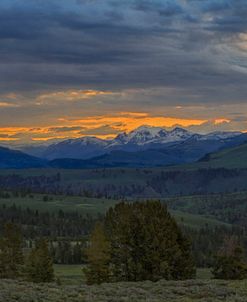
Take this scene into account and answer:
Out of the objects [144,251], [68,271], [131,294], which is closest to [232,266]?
[144,251]

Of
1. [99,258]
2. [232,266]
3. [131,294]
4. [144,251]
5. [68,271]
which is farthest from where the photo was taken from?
[68,271]

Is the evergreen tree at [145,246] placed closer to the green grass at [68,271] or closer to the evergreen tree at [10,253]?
the evergreen tree at [10,253]

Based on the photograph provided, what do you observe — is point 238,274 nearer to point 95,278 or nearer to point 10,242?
point 95,278

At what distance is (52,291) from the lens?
47062 millimetres

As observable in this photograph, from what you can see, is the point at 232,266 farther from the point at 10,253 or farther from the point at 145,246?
the point at 10,253

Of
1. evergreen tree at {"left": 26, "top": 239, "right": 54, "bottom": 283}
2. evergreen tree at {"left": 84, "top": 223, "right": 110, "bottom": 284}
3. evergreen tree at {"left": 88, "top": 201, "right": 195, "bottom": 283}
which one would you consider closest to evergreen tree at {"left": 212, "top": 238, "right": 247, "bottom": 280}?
evergreen tree at {"left": 88, "top": 201, "right": 195, "bottom": 283}

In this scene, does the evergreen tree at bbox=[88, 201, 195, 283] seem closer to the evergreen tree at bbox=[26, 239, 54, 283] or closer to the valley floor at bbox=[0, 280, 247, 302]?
the evergreen tree at bbox=[26, 239, 54, 283]

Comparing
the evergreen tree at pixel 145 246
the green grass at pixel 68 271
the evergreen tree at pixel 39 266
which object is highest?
the evergreen tree at pixel 145 246

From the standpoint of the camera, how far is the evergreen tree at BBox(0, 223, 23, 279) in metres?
102

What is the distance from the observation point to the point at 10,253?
10275 cm

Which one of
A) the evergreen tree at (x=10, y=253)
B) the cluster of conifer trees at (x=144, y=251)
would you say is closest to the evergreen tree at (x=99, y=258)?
the cluster of conifer trees at (x=144, y=251)

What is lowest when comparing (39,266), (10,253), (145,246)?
(39,266)

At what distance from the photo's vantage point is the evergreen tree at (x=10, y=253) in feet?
334

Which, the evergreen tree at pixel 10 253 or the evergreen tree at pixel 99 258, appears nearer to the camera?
the evergreen tree at pixel 99 258
